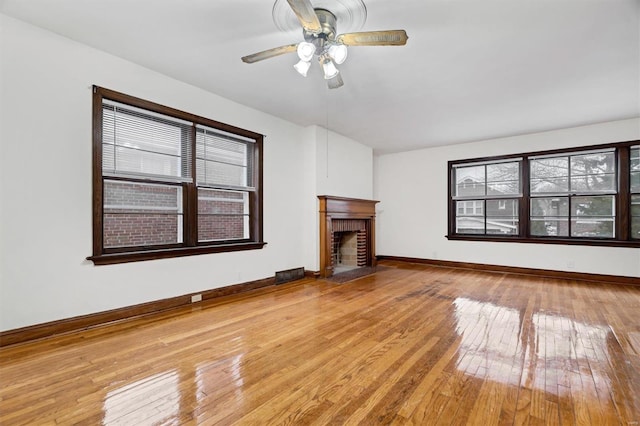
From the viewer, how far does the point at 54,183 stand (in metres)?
2.62

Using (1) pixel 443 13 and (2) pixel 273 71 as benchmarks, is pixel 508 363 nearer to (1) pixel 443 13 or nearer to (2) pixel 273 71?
(1) pixel 443 13

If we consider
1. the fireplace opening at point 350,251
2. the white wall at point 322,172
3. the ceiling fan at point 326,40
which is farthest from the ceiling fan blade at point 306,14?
the fireplace opening at point 350,251

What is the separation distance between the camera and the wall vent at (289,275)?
4.70 m

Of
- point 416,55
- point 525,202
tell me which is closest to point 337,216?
point 416,55

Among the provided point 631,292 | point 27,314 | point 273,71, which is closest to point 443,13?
point 273,71

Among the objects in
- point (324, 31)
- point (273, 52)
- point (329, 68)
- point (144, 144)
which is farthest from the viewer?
point (144, 144)

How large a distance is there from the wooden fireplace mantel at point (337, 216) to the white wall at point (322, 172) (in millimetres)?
96

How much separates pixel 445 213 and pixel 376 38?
16.3ft

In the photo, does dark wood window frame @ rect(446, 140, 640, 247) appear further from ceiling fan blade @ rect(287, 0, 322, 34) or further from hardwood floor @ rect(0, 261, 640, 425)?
ceiling fan blade @ rect(287, 0, 322, 34)

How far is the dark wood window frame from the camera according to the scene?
4703 mm

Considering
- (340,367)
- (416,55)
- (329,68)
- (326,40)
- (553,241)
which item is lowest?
(340,367)

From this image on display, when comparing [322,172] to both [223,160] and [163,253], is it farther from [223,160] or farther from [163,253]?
[163,253]

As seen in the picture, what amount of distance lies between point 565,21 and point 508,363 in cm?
267

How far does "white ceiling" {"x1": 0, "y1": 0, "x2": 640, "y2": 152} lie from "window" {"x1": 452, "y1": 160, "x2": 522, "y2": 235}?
136 centimetres
